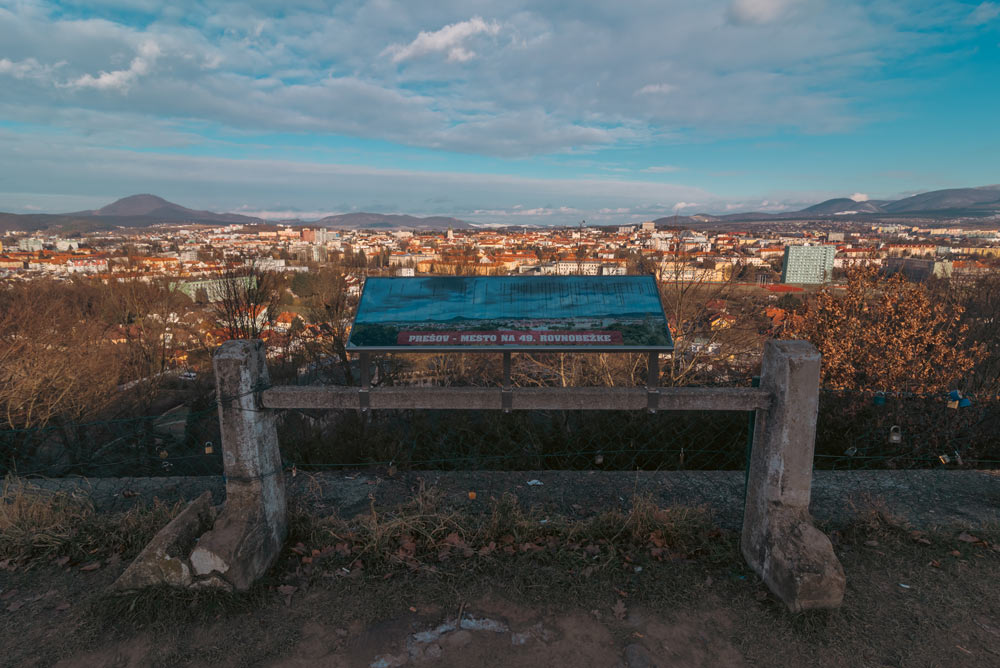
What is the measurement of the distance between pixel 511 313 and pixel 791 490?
2.34 meters

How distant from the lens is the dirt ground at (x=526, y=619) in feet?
10.1

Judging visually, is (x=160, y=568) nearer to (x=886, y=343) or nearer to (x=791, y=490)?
(x=791, y=490)

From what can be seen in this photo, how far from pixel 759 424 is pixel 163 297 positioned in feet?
75.0

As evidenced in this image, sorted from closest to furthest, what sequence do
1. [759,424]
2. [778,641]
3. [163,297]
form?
1. [778,641]
2. [759,424]
3. [163,297]

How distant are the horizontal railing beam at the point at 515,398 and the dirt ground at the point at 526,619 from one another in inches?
47.1

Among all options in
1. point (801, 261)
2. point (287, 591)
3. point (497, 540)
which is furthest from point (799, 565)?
point (801, 261)

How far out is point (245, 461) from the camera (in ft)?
12.4

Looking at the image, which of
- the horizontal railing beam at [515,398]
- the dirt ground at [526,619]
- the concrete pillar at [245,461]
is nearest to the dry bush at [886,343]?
the dirt ground at [526,619]

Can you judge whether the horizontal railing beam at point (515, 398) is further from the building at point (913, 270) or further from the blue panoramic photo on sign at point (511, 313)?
the building at point (913, 270)

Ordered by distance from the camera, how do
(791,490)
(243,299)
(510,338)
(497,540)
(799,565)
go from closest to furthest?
(799,565), (791,490), (510,338), (497,540), (243,299)

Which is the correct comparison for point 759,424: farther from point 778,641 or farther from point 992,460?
point 992,460

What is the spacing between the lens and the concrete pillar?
3.63 m

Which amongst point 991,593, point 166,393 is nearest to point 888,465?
point 991,593

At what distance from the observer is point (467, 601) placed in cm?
354
